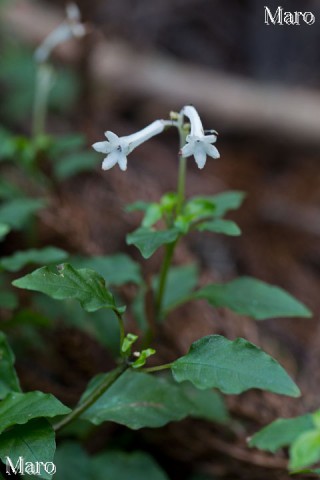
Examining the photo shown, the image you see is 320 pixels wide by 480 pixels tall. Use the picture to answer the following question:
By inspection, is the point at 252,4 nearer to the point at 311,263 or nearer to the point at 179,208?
the point at 311,263

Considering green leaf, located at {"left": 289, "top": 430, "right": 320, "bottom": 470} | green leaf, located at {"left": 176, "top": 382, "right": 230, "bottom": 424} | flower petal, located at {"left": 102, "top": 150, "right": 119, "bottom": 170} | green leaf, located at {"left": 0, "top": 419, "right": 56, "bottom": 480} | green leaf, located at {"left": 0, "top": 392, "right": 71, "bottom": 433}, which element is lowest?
green leaf, located at {"left": 176, "top": 382, "right": 230, "bottom": 424}

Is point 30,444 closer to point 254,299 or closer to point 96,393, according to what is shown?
point 96,393

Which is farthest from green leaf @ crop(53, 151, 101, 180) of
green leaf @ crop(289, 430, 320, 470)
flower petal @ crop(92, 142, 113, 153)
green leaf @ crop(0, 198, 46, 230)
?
green leaf @ crop(289, 430, 320, 470)

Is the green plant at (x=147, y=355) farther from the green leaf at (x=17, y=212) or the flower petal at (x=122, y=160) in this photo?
the green leaf at (x=17, y=212)

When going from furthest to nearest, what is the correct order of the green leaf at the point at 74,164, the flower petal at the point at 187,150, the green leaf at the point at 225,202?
the green leaf at the point at 74,164, the green leaf at the point at 225,202, the flower petal at the point at 187,150

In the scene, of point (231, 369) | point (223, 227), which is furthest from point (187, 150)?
point (231, 369)

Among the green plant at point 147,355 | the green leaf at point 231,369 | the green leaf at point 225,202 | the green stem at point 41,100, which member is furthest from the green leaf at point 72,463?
the green stem at point 41,100

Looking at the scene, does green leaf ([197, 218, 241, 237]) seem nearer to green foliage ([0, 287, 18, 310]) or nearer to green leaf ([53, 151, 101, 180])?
green foliage ([0, 287, 18, 310])
